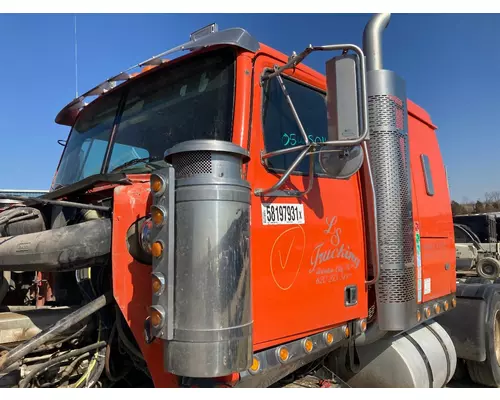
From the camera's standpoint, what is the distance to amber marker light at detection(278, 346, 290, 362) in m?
2.23

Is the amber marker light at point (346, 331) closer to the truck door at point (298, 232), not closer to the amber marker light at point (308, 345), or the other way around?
the truck door at point (298, 232)

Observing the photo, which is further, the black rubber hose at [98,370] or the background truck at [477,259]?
the background truck at [477,259]

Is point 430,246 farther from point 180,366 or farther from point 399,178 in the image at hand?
point 180,366

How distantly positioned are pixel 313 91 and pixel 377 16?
2.67ft

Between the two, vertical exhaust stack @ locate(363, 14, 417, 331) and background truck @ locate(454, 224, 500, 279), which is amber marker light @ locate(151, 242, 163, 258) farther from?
background truck @ locate(454, 224, 500, 279)

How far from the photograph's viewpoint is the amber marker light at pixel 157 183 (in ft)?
6.06

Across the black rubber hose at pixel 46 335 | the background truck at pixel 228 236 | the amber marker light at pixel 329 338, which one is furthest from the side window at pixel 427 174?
the black rubber hose at pixel 46 335

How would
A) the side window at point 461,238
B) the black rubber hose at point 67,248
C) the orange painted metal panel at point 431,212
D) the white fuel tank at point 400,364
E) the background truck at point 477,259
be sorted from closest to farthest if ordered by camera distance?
the black rubber hose at point 67,248
the white fuel tank at point 400,364
the orange painted metal panel at point 431,212
the background truck at point 477,259
the side window at point 461,238

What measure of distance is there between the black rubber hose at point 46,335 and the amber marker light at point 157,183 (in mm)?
618

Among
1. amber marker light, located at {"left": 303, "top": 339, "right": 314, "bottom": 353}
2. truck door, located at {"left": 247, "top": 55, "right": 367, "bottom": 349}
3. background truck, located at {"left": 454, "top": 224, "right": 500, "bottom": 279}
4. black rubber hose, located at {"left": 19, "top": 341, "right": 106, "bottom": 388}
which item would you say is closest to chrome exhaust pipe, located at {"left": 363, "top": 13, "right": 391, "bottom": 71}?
truck door, located at {"left": 247, "top": 55, "right": 367, "bottom": 349}

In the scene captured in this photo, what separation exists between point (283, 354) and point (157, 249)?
902 mm

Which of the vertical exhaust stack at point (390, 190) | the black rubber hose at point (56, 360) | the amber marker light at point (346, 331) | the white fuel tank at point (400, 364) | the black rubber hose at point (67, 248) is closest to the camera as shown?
the black rubber hose at point (67, 248)

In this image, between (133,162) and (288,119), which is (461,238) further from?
(133,162)

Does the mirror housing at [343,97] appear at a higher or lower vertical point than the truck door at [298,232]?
higher
